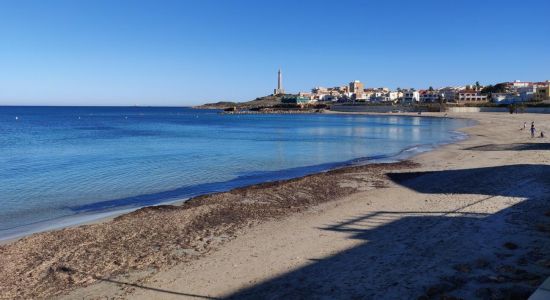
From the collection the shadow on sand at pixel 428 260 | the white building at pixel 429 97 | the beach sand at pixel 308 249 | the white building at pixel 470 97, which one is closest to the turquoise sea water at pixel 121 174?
the beach sand at pixel 308 249

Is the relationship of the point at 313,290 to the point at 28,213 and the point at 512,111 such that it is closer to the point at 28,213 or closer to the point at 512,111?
the point at 28,213

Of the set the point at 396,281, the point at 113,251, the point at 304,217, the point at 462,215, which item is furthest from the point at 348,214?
the point at 113,251

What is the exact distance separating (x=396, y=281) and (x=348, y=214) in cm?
522

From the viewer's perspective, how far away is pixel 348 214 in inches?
480

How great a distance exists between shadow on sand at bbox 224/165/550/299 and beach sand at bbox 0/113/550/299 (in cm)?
2

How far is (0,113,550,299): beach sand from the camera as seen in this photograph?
23.1ft

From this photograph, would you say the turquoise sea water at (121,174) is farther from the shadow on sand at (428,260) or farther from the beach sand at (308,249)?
the shadow on sand at (428,260)

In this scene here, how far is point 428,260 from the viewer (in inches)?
307

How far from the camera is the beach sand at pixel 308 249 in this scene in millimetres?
7039

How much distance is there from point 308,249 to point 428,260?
2.34m

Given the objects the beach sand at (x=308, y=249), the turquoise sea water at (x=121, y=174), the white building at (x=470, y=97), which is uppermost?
the white building at (x=470, y=97)

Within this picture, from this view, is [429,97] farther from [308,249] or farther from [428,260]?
[428,260]

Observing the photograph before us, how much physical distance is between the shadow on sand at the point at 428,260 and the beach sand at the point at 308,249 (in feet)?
0.08

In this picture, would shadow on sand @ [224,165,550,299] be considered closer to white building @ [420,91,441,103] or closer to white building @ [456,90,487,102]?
white building @ [456,90,487,102]
